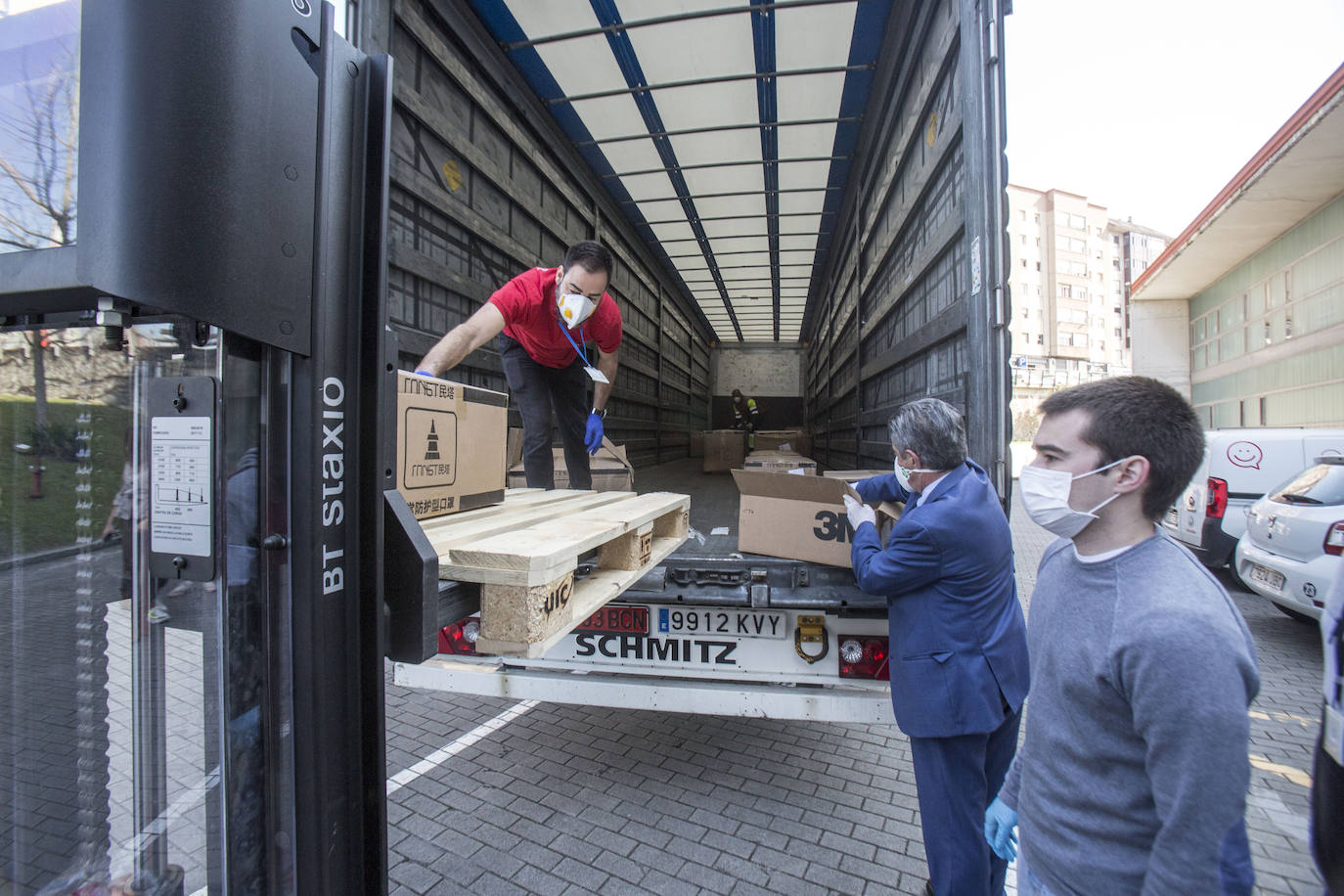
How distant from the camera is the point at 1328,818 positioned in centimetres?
102

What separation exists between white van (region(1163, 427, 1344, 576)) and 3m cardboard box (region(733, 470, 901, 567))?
5466 mm

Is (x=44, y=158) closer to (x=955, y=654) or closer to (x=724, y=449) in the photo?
(x=955, y=654)

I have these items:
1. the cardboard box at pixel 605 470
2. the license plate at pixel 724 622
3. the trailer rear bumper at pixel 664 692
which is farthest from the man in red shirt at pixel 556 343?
the license plate at pixel 724 622

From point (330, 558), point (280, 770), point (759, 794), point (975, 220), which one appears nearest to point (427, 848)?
point (759, 794)

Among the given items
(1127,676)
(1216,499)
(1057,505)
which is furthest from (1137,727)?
(1216,499)

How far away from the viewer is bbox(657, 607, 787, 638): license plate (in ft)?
7.98

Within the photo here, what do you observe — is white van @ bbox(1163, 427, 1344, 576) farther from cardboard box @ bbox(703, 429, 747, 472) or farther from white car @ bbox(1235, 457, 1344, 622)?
cardboard box @ bbox(703, 429, 747, 472)

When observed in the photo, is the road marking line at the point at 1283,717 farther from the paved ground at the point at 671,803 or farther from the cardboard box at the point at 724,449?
the cardboard box at the point at 724,449

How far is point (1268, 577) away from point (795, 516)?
4923 millimetres

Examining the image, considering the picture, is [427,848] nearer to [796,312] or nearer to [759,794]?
[759,794]

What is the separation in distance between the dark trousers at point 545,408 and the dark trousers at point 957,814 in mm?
2490

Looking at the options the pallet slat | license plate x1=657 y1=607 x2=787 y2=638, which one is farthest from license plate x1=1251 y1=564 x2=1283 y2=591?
the pallet slat

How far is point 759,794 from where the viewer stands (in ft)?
9.13

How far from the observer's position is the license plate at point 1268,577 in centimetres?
495
